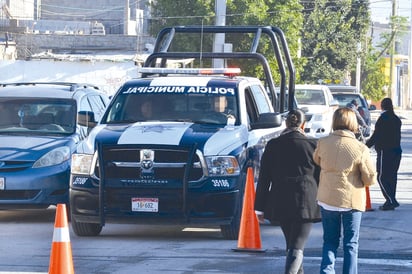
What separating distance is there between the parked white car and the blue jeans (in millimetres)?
17648

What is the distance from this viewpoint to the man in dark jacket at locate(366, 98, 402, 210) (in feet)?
56.3

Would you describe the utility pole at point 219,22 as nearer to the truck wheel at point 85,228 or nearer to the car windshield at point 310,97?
the car windshield at point 310,97

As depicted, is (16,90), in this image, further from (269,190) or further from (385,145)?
(269,190)

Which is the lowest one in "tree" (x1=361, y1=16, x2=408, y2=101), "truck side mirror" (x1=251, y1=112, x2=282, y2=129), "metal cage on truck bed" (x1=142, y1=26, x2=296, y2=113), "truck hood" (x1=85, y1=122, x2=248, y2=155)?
"tree" (x1=361, y1=16, x2=408, y2=101)

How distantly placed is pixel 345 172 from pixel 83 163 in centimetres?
481

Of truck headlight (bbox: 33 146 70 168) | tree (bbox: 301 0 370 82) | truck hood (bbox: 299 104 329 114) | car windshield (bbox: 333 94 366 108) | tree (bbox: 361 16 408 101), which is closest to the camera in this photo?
truck headlight (bbox: 33 146 70 168)

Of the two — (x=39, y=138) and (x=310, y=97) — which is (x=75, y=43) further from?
(x=39, y=138)

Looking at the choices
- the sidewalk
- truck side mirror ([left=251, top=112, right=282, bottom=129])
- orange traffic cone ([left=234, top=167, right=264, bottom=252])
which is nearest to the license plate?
orange traffic cone ([left=234, top=167, right=264, bottom=252])

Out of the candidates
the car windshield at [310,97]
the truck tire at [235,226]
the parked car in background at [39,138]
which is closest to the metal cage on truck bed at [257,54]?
the parked car in background at [39,138]

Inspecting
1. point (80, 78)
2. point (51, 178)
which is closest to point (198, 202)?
point (51, 178)

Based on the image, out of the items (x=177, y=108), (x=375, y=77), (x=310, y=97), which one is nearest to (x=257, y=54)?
(x=177, y=108)

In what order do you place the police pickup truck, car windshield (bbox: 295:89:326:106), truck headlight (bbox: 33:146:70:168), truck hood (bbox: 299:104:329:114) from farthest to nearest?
car windshield (bbox: 295:89:326:106), truck hood (bbox: 299:104:329:114), truck headlight (bbox: 33:146:70:168), the police pickup truck

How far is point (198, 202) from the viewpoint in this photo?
12.9 metres

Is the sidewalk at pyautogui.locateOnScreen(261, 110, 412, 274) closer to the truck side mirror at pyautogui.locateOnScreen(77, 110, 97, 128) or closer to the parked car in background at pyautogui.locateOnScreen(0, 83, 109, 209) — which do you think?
the truck side mirror at pyautogui.locateOnScreen(77, 110, 97, 128)
